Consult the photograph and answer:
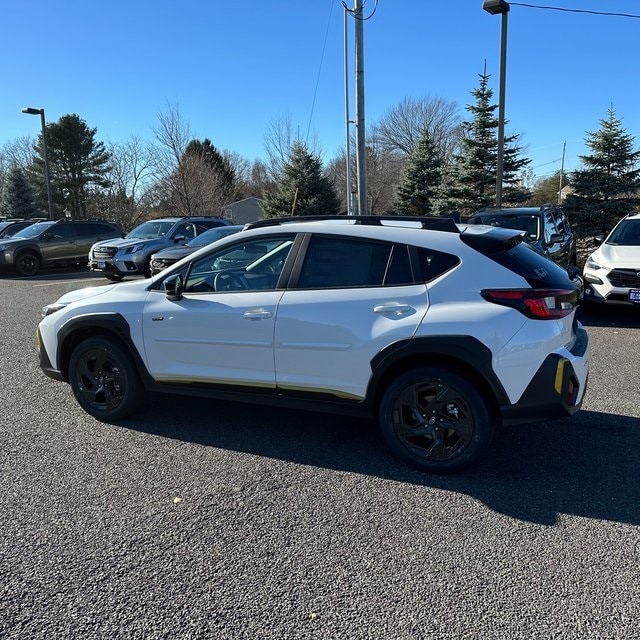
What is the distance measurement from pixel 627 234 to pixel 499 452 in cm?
685

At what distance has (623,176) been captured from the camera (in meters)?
18.7

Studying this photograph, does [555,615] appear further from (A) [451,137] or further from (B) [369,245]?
(A) [451,137]

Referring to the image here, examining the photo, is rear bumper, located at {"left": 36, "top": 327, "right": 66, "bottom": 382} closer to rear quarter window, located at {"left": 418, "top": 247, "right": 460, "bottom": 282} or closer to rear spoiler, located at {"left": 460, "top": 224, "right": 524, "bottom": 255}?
rear quarter window, located at {"left": 418, "top": 247, "right": 460, "bottom": 282}

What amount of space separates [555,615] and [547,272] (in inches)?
83.0

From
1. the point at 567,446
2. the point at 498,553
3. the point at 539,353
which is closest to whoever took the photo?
the point at 498,553

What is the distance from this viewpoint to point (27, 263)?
17.2 meters

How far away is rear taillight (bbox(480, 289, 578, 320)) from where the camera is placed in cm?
341

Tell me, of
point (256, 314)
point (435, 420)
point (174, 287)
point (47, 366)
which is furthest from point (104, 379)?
point (435, 420)

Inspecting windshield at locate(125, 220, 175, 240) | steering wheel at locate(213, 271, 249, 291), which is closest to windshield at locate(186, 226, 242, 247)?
windshield at locate(125, 220, 175, 240)

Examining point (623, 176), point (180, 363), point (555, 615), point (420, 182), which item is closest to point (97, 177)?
point (420, 182)

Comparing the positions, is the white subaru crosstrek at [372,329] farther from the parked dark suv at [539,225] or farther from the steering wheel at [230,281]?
the parked dark suv at [539,225]

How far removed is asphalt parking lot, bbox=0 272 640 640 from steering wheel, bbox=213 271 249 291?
1164mm

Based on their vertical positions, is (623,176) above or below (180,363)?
above

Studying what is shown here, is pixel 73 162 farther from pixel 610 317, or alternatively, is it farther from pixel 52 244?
pixel 610 317
